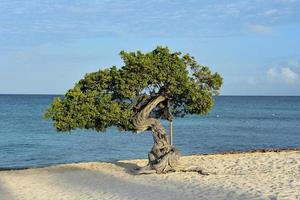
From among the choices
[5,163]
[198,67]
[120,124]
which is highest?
[198,67]

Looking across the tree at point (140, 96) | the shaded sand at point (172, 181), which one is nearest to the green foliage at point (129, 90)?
the tree at point (140, 96)

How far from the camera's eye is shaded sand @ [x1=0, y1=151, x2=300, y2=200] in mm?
13961

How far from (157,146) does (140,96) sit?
2064 mm

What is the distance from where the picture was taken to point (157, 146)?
61.1ft

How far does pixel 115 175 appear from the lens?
60.5ft

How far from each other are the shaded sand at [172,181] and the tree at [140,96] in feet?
5.66

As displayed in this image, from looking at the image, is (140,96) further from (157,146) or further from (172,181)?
(172,181)

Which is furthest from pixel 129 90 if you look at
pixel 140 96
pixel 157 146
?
pixel 157 146

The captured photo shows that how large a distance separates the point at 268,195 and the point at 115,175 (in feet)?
23.2

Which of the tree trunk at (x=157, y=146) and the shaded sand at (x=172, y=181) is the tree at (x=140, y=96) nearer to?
the tree trunk at (x=157, y=146)

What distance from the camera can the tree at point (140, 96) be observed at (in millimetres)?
17391

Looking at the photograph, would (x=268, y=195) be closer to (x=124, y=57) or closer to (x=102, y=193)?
(x=102, y=193)

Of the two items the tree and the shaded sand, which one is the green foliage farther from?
the shaded sand

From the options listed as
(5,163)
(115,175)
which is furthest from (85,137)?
(115,175)
